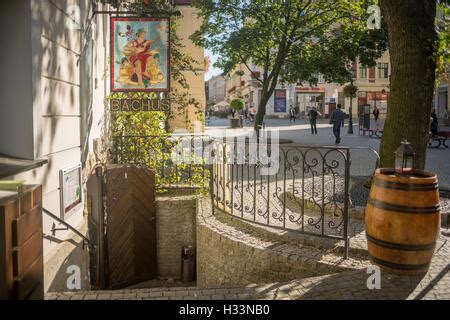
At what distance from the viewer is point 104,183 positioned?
7762mm

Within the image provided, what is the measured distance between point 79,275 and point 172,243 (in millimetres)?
2709

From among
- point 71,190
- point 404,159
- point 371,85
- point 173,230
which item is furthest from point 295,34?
point 371,85

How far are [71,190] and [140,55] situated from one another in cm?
271

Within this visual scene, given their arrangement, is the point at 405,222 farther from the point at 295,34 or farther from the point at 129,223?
the point at 295,34

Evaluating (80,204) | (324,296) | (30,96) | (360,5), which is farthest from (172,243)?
(360,5)

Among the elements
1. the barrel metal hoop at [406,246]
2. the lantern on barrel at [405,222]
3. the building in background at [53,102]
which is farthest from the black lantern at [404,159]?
the building in background at [53,102]

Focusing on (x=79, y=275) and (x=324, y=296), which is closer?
(x=324, y=296)

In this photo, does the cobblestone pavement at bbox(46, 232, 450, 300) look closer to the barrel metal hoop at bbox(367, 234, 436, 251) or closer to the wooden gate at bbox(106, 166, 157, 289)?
the barrel metal hoop at bbox(367, 234, 436, 251)

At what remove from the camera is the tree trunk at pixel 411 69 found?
20.7 feet

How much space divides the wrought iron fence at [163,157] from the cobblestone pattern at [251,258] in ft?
6.77

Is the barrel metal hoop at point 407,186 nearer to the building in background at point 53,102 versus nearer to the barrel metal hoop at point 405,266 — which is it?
the barrel metal hoop at point 405,266

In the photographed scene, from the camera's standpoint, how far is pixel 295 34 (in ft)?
63.2

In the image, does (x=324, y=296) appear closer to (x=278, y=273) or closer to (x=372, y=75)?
(x=278, y=273)
